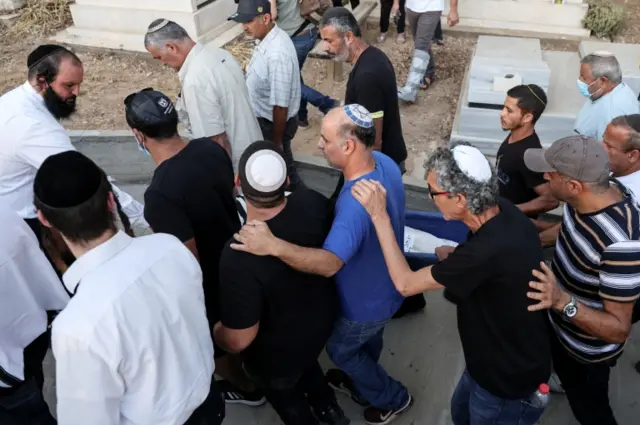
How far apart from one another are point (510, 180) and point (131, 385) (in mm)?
2447

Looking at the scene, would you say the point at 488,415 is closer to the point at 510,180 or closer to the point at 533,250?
the point at 533,250

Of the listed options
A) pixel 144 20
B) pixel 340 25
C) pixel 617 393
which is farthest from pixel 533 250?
pixel 144 20

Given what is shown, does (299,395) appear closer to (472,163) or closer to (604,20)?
(472,163)

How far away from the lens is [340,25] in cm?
367

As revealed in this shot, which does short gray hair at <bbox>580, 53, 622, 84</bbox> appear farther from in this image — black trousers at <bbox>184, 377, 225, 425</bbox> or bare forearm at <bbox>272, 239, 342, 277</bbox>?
black trousers at <bbox>184, 377, 225, 425</bbox>

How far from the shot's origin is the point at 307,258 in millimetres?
2127

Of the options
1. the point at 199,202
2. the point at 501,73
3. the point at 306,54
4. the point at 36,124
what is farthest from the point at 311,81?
the point at 199,202

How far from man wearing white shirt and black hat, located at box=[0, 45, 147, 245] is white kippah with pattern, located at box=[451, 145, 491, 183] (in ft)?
5.92

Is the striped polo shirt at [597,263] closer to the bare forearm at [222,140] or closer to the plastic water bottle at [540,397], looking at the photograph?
the plastic water bottle at [540,397]

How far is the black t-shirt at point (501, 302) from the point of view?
1981mm

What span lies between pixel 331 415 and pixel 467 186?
1.54 meters

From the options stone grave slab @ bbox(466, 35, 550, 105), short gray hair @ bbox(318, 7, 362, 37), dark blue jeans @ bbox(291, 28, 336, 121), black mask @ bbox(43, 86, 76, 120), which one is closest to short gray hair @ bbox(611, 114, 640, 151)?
short gray hair @ bbox(318, 7, 362, 37)

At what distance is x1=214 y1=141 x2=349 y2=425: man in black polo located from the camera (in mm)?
2064

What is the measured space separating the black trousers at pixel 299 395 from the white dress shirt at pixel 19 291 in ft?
3.29
